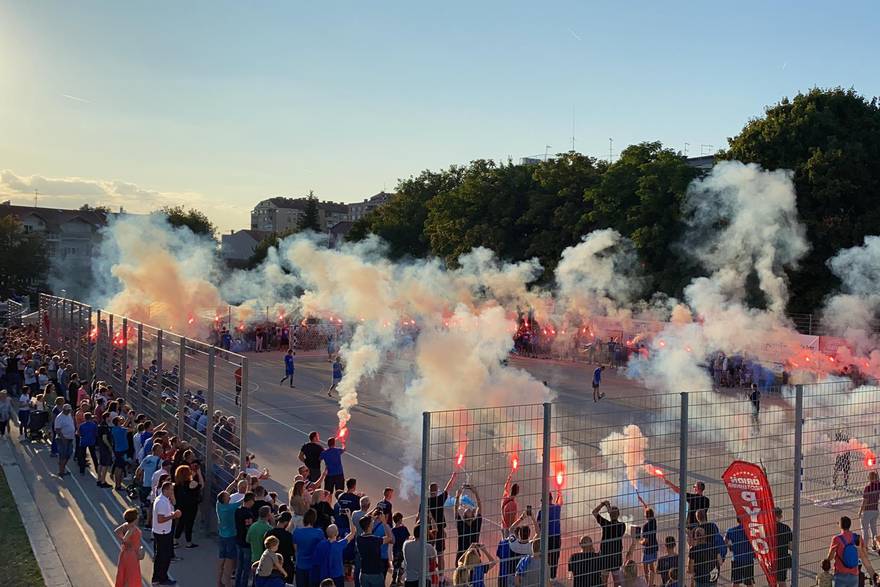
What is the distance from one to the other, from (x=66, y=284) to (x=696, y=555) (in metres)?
73.4

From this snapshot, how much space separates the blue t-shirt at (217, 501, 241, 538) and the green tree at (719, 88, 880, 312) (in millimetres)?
29326

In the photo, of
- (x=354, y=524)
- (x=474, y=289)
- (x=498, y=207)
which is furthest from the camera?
(x=498, y=207)

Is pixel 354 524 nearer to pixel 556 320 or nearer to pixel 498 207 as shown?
pixel 556 320

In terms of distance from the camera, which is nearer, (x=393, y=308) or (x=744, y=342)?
(x=744, y=342)

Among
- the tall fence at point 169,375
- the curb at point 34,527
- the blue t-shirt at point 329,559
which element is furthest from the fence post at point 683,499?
the curb at point 34,527

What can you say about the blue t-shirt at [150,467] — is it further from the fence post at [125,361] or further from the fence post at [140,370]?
the fence post at [125,361]

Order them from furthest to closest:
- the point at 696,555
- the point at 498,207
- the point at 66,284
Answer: the point at 66,284, the point at 498,207, the point at 696,555

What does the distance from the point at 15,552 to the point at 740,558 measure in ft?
33.3

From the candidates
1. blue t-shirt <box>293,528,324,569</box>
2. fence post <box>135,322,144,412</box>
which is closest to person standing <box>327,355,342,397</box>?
fence post <box>135,322,144,412</box>

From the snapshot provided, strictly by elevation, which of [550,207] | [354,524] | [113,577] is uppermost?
[550,207]

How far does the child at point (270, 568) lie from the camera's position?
8688 mm

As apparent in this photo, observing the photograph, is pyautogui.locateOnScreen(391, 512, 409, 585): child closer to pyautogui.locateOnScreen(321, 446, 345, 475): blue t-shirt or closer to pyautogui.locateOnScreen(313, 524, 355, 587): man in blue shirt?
pyautogui.locateOnScreen(313, 524, 355, 587): man in blue shirt

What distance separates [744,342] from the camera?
104 feet

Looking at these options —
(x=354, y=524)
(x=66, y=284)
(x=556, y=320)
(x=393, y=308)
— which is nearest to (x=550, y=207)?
(x=556, y=320)
